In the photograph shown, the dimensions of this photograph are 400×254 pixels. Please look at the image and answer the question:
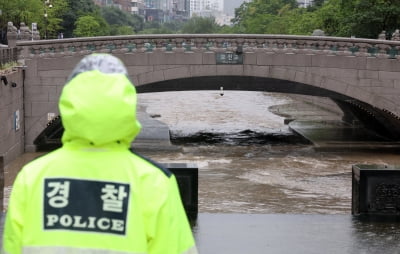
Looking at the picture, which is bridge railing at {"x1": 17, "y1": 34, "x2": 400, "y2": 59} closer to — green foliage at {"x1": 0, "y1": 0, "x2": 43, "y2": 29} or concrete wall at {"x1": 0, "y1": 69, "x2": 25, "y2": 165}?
concrete wall at {"x1": 0, "y1": 69, "x2": 25, "y2": 165}

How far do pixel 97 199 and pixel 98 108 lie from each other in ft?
1.25

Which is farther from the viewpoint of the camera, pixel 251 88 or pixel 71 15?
pixel 71 15

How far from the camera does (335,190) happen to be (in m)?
21.6

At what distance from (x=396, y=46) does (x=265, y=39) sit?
419cm

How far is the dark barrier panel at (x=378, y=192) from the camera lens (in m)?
9.56

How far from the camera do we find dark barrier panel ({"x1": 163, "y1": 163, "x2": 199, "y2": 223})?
30.7ft

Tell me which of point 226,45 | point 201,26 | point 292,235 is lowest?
point 201,26

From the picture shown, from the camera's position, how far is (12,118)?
993 inches

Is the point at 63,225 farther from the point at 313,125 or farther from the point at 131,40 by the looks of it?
the point at 313,125

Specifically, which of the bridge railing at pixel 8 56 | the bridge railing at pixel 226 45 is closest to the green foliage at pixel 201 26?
the bridge railing at pixel 226 45

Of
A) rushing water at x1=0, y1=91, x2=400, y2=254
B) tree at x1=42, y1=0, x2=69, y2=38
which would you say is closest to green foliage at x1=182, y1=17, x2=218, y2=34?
tree at x1=42, y1=0, x2=69, y2=38

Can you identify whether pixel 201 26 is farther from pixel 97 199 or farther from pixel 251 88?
pixel 97 199

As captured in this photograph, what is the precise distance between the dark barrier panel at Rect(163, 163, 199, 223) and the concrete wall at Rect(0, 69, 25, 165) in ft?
46.6

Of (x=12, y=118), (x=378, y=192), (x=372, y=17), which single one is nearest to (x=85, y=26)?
A: (x=372, y=17)
